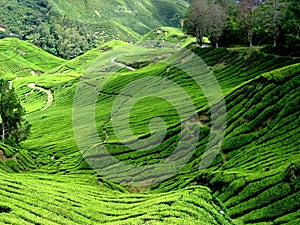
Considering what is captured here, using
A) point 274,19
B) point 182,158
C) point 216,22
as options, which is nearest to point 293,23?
point 274,19

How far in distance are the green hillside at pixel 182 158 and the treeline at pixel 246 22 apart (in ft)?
23.7

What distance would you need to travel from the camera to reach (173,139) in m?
59.9

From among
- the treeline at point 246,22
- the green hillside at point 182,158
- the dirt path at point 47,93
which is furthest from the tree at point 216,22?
the dirt path at point 47,93

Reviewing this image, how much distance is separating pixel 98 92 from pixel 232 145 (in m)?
95.5

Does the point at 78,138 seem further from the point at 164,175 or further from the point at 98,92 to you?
the point at 98,92

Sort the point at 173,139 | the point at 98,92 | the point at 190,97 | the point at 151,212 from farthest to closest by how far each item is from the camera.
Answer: the point at 98,92 → the point at 190,97 → the point at 173,139 → the point at 151,212

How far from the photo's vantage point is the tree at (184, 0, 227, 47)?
11719 cm

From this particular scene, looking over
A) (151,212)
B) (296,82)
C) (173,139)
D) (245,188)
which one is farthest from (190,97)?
(151,212)

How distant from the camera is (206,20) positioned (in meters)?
121

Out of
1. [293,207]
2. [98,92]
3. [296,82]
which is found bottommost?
[98,92]

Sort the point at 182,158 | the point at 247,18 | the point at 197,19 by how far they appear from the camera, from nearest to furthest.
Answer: the point at 182,158
the point at 247,18
the point at 197,19

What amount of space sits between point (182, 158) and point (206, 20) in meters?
79.3

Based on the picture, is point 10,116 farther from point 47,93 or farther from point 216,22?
point 47,93

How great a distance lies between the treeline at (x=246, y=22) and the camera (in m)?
88.7
